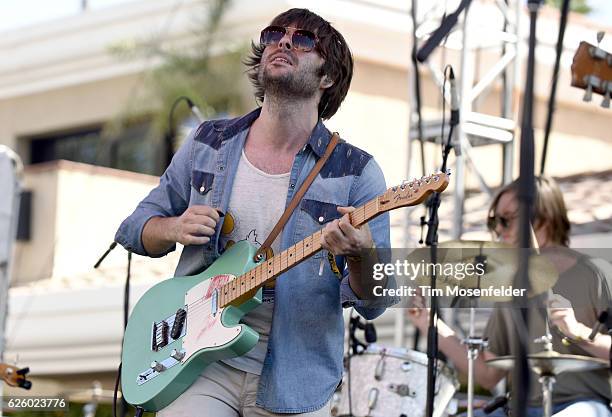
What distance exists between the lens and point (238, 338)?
13.0ft

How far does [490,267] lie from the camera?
3986 millimetres

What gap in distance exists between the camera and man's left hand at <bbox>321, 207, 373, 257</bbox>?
386 cm

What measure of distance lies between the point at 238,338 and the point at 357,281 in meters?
0.41

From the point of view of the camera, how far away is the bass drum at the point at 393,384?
5.91m

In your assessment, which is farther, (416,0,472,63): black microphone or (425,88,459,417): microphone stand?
(416,0,472,63): black microphone

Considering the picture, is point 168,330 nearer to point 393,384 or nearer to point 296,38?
point 296,38

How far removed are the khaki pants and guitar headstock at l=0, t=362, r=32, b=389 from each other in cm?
170

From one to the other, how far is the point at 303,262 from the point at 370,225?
0.26 metres

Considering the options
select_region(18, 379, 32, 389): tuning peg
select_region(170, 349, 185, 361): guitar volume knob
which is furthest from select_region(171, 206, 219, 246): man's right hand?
select_region(18, 379, 32, 389): tuning peg

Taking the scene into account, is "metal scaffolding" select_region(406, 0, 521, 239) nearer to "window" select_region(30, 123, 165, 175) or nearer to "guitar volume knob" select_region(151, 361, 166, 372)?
"guitar volume knob" select_region(151, 361, 166, 372)

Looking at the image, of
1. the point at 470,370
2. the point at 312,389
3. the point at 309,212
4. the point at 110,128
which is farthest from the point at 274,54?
the point at 110,128

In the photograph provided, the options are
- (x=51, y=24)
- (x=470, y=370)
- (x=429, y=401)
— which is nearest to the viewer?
(x=429, y=401)

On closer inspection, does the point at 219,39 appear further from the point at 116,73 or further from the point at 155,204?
the point at 155,204

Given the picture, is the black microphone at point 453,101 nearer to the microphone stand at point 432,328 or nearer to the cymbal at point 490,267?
the microphone stand at point 432,328
